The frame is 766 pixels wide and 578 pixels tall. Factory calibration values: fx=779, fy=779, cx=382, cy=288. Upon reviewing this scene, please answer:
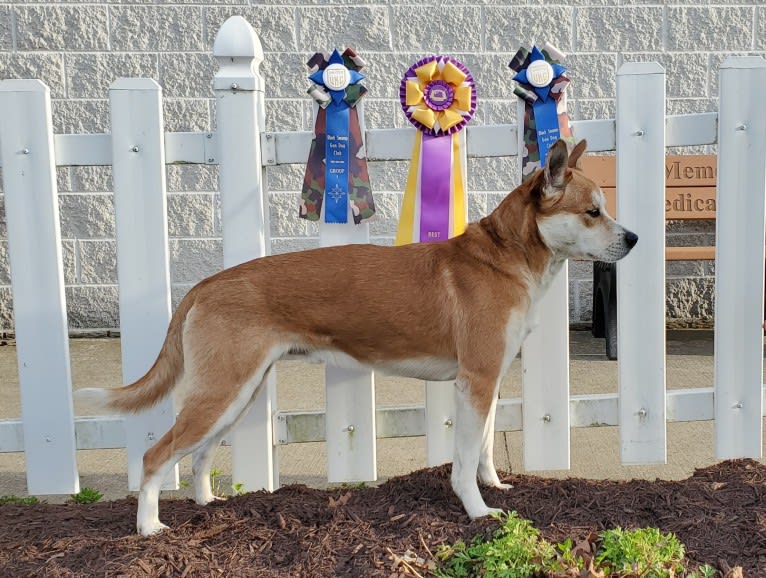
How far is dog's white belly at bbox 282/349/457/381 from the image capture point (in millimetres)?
3268

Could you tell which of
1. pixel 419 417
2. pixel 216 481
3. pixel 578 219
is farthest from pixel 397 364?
pixel 216 481

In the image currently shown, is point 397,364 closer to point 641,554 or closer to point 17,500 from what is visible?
point 641,554

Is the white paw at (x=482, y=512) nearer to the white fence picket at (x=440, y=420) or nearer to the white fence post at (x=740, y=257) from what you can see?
the white fence picket at (x=440, y=420)

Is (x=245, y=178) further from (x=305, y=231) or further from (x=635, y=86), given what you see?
(x=305, y=231)

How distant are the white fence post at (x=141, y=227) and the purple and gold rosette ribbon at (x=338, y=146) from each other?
2.24 ft

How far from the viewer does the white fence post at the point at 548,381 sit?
3629mm

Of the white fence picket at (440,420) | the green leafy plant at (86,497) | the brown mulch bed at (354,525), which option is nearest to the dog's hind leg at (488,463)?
the brown mulch bed at (354,525)

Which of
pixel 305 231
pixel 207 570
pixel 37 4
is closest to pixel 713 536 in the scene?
pixel 207 570

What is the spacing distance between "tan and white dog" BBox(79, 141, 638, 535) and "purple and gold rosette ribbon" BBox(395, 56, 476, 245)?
361 millimetres

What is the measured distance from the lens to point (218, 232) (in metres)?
7.15

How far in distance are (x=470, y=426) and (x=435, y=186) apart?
1.12 metres

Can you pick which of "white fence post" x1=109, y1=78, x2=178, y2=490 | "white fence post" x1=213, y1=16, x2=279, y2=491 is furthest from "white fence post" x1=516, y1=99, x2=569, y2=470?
"white fence post" x1=109, y1=78, x2=178, y2=490

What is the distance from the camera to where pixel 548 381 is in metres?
3.66

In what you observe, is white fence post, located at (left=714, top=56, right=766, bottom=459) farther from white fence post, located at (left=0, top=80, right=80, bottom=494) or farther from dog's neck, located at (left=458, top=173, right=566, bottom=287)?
white fence post, located at (left=0, top=80, right=80, bottom=494)
